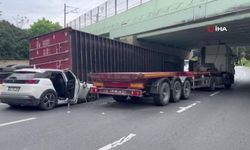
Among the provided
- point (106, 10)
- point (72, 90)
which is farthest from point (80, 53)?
point (106, 10)

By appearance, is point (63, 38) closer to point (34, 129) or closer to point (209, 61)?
point (34, 129)

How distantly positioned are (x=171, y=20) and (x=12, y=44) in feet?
91.0

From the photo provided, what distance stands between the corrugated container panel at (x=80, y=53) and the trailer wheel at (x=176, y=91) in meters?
3.64

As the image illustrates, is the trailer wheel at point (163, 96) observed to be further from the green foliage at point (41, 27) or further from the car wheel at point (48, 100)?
the green foliage at point (41, 27)

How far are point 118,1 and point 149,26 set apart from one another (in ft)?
19.1

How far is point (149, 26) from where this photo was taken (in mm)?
20875

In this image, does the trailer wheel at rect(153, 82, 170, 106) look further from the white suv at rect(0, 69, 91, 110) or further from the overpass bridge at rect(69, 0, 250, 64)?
the overpass bridge at rect(69, 0, 250, 64)

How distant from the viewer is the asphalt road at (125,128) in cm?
573

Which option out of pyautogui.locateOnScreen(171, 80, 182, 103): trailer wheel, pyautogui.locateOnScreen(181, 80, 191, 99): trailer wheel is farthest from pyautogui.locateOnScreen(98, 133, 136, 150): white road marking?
pyautogui.locateOnScreen(181, 80, 191, 99): trailer wheel

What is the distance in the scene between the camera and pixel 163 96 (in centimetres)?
1109

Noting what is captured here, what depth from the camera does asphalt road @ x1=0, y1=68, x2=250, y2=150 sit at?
5727mm

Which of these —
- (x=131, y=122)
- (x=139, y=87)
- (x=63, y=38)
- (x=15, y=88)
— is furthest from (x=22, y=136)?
(x=63, y=38)

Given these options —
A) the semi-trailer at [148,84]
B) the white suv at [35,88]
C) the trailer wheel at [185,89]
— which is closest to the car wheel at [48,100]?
the white suv at [35,88]

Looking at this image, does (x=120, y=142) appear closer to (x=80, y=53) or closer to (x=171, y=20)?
(x=80, y=53)
